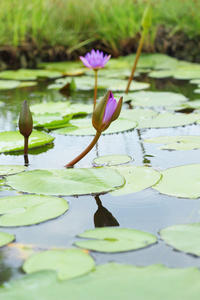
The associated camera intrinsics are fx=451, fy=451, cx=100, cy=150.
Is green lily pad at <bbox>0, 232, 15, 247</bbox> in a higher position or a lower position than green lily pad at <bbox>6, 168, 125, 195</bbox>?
lower

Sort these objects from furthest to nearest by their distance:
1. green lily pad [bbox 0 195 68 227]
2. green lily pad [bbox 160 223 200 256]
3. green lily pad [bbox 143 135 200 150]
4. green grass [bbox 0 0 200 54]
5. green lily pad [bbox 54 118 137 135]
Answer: green grass [bbox 0 0 200 54] < green lily pad [bbox 54 118 137 135] < green lily pad [bbox 143 135 200 150] < green lily pad [bbox 0 195 68 227] < green lily pad [bbox 160 223 200 256]

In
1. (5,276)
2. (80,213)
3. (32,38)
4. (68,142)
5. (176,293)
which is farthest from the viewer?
(32,38)

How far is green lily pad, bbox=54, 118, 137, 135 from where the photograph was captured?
1.79 metres

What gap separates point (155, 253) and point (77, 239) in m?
0.18

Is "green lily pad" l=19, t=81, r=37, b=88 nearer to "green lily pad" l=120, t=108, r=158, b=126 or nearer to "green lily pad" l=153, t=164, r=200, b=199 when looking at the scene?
"green lily pad" l=120, t=108, r=158, b=126

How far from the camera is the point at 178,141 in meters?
1.63

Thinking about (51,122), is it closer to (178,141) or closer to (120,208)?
(178,141)

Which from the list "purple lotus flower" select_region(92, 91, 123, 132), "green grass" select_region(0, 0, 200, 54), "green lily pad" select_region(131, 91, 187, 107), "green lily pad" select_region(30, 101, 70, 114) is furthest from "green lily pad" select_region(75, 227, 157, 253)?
"green grass" select_region(0, 0, 200, 54)

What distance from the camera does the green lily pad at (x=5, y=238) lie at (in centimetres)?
95

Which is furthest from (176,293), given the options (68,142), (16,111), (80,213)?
(16,111)

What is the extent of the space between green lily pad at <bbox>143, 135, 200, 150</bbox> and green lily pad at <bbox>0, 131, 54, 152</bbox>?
0.38 meters

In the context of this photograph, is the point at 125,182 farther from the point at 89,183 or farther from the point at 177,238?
the point at 177,238

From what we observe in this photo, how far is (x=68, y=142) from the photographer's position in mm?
1730

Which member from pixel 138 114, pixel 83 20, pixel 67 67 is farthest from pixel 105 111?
pixel 83 20
